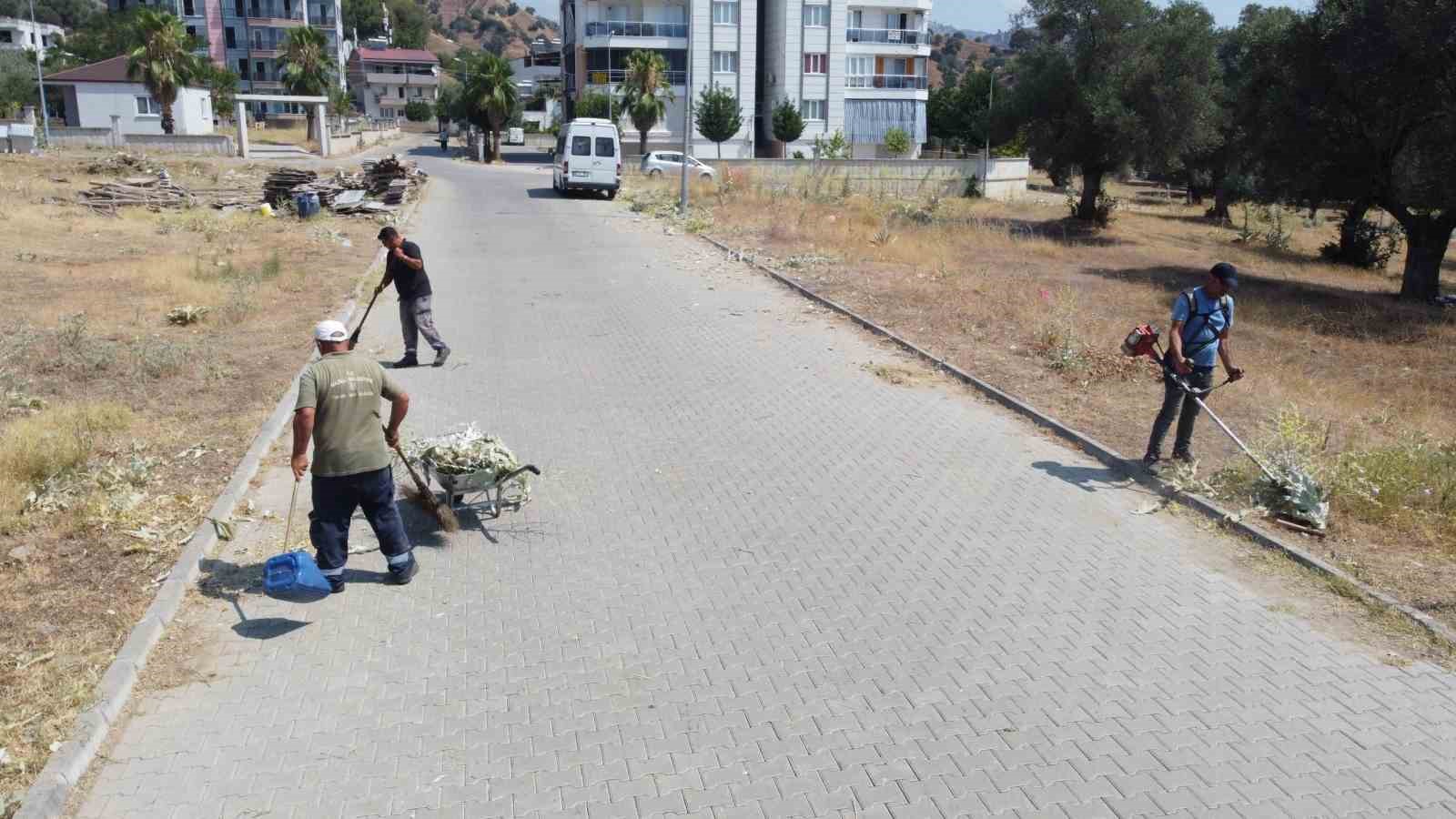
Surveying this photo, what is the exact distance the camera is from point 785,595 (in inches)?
245

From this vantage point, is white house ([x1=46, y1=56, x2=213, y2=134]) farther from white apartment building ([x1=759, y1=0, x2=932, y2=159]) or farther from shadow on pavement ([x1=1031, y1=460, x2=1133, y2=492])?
shadow on pavement ([x1=1031, y1=460, x2=1133, y2=492])

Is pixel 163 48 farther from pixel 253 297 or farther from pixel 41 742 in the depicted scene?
pixel 41 742

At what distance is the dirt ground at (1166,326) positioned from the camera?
766 cm

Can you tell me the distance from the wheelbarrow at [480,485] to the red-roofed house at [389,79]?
377 feet

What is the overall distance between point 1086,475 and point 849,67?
213ft

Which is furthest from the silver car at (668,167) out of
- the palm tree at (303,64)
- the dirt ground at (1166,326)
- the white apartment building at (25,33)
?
the white apartment building at (25,33)

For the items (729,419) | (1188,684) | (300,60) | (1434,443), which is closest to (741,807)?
(1188,684)

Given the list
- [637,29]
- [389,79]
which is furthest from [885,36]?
[389,79]

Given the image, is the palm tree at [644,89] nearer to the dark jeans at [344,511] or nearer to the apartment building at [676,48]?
the apartment building at [676,48]

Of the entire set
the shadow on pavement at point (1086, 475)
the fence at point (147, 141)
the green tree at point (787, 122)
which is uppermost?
the green tree at point (787, 122)

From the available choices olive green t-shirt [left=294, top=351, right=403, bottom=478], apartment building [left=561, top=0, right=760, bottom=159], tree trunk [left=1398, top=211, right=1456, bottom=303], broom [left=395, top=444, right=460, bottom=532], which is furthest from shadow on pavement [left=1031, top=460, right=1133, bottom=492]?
apartment building [left=561, top=0, right=760, bottom=159]

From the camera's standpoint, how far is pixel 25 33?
11138 cm

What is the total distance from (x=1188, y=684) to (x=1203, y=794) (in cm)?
99

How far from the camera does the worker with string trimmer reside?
8133mm
